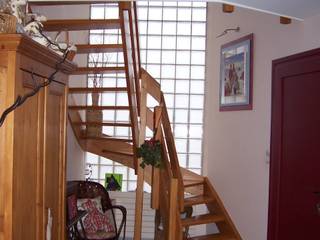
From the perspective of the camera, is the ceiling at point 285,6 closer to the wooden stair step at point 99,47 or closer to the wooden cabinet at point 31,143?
the wooden cabinet at point 31,143

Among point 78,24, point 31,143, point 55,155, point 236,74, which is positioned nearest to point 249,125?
point 236,74

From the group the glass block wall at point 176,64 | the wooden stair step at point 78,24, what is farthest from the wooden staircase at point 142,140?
the glass block wall at point 176,64

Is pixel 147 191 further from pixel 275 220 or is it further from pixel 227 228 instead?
pixel 275 220

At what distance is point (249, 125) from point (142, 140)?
1.15 metres

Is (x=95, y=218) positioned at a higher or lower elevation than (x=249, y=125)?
lower

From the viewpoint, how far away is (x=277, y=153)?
13.0ft

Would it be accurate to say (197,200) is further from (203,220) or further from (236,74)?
(236,74)

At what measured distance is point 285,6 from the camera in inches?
121

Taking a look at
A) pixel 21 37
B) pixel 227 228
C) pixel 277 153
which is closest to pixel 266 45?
pixel 277 153

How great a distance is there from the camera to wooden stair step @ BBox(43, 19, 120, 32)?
389cm

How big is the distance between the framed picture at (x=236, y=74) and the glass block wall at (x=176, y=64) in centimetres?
76

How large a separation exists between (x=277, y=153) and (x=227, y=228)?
139 cm

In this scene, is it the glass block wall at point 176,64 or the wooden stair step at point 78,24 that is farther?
the glass block wall at point 176,64

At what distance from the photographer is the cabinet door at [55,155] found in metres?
2.06
